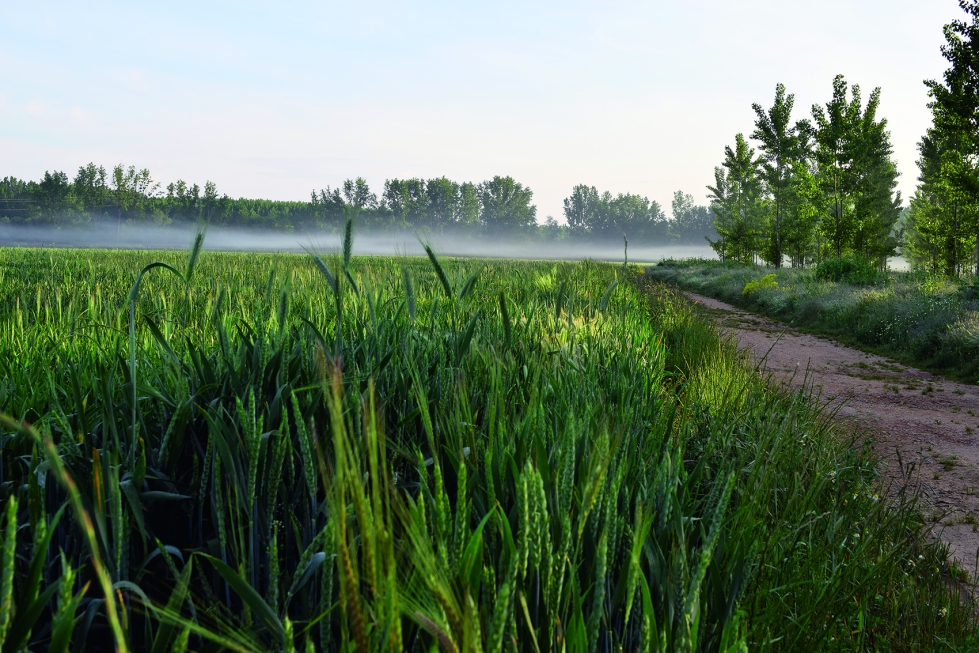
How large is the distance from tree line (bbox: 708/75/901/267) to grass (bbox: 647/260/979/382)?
9.23 meters

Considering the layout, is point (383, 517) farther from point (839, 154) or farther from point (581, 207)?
point (581, 207)

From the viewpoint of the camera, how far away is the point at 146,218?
77625mm

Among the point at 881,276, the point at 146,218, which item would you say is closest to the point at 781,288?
the point at 881,276

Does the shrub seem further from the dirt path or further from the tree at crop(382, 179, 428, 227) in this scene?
the tree at crop(382, 179, 428, 227)

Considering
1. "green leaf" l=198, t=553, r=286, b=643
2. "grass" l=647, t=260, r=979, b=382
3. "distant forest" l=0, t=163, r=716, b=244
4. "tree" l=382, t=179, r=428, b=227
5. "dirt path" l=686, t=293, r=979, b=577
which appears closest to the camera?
"green leaf" l=198, t=553, r=286, b=643

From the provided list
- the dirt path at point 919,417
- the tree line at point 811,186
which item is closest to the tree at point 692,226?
the tree line at point 811,186

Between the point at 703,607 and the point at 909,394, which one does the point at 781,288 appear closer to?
the point at 909,394

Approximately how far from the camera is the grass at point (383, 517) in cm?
72

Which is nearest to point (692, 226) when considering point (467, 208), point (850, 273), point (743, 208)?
point (467, 208)

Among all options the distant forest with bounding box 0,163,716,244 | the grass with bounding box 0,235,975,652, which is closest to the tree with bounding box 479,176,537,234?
the distant forest with bounding box 0,163,716,244

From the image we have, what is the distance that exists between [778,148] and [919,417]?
33844mm

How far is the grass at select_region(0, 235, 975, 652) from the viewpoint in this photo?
723 mm

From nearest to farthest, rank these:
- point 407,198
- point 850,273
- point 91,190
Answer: point 850,273 → point 91,190 → point 407,198

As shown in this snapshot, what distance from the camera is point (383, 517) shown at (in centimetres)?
100
